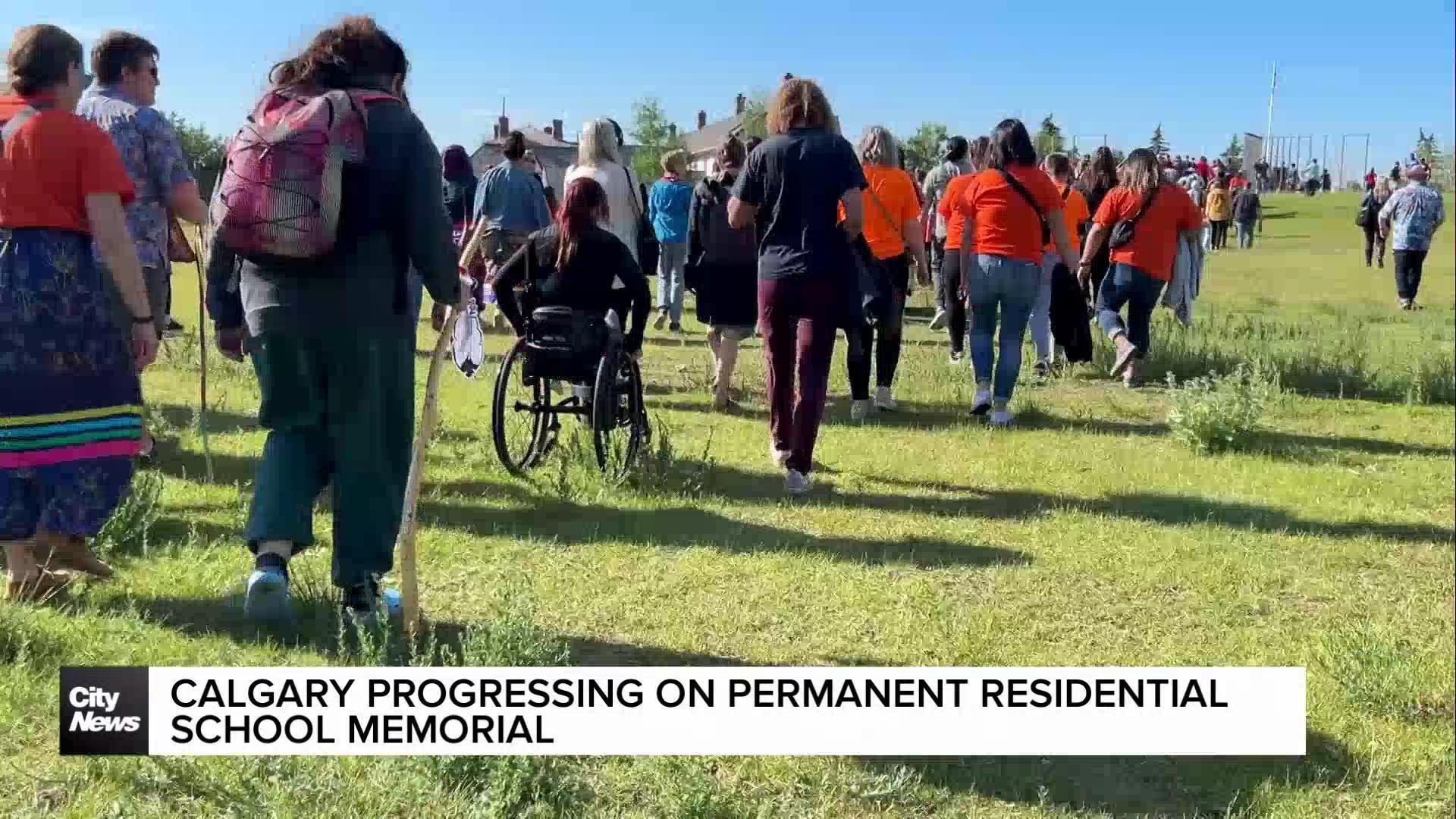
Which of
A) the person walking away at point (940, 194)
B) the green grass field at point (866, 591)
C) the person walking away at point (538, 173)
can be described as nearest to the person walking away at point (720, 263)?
the green grass field at point (866, 591)

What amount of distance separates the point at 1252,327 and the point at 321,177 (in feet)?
37.2

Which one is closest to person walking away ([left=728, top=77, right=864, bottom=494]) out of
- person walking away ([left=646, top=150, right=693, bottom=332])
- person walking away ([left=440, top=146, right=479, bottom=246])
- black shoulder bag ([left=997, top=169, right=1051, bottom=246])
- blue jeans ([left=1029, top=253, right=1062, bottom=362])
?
black shoulder bag ([left=997, top=169, right=1051, bottom=246])

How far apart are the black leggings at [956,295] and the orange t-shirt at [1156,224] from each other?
118 centimetres

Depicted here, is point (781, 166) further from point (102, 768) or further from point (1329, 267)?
point (1329, 267)

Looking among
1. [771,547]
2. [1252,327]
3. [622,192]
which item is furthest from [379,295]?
[1252,327]

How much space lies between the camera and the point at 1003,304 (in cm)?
776

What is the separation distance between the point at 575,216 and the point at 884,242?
10.2 ft

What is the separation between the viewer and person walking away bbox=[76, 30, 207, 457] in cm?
506

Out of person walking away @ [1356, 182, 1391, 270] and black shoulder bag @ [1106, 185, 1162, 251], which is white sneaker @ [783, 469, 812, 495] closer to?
black shoulder bag @ [1106, 185, 1162, 251]

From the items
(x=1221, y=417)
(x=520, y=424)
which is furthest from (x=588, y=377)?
(x=1221, y=417)

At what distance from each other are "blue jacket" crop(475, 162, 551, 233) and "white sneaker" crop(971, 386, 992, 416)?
3.76 metres

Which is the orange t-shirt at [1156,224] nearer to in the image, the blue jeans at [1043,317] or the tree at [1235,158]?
the blue jeans at [1043,317]

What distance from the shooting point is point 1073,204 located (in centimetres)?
1101
